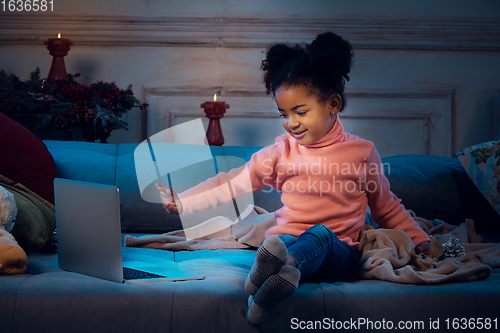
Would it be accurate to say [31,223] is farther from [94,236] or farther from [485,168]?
[485,168]

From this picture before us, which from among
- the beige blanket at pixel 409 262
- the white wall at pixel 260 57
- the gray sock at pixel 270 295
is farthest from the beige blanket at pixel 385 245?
the white wall at pixel 260 57

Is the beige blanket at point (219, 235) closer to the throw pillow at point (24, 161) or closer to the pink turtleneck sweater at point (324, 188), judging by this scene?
the pink turtleneck sweater at point (324, 188)

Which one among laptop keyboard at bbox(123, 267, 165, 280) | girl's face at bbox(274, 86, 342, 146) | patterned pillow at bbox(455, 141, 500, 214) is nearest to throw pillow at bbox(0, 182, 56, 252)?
laptop keyboard at bbox(123, 267, 165, 280)

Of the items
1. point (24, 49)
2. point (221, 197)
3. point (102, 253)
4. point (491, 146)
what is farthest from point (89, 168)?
point (491, 146)

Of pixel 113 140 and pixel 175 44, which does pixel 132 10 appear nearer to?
pixel 175 44

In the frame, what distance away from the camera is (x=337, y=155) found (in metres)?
1.19

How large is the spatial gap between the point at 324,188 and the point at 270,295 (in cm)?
45

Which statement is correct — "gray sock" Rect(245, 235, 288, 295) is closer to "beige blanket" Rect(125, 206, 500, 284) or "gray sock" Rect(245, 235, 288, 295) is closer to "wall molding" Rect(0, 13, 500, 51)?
"beige blanket" Rect(125, 206, 500, 284)

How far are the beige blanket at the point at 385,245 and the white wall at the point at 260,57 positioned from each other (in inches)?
33.5

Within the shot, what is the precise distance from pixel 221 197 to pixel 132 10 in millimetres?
1365

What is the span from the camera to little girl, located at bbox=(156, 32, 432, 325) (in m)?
1.13

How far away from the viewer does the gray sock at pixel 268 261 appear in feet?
2.64

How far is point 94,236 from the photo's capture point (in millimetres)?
914

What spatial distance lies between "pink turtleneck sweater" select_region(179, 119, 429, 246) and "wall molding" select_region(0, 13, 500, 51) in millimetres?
1102
